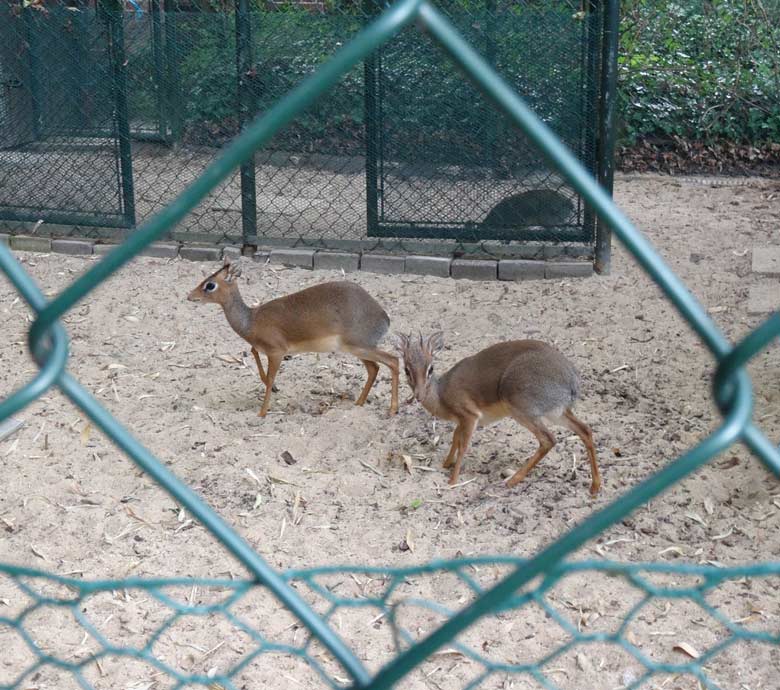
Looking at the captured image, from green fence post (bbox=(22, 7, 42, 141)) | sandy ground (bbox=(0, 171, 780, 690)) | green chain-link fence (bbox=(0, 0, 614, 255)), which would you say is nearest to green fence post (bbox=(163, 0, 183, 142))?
green chain-link fence (bbox=(0, 0, 614, 255))

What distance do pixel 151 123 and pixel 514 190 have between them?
2.62m

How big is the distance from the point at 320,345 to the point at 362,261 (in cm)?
196

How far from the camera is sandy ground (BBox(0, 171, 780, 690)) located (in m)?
3.35

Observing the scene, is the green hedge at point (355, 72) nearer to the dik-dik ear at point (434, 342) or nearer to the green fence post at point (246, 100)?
the green fence post at point (246, 100)

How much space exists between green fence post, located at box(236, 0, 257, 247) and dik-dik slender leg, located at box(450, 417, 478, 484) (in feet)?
10.3

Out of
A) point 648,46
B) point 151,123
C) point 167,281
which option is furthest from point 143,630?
point 648,46

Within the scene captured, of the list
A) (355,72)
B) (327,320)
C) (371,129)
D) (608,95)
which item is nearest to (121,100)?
(355,72)

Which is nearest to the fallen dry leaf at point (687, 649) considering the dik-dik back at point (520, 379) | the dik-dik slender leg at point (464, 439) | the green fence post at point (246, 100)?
the dik-dik back at point (520, 379)

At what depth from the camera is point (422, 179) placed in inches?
273

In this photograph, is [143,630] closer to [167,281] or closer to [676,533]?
[676,533]

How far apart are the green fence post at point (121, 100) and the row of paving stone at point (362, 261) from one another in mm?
369

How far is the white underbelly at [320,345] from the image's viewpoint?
5.19m

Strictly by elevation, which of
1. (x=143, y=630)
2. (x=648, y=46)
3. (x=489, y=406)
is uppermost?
(x=648, y=46)

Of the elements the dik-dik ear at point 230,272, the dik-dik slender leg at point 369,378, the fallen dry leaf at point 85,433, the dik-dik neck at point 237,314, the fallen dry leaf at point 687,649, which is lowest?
the fallen dry leaf at point 687,649
